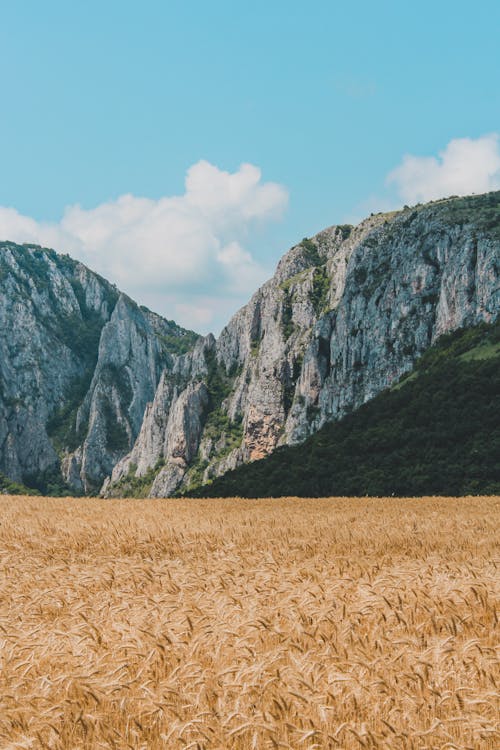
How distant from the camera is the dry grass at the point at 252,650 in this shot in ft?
11.9

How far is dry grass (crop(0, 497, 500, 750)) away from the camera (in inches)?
143

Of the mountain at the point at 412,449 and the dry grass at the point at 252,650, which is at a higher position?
the mountain at the point at 412,449

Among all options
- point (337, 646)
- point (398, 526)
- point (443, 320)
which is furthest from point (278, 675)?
point (443, 320)

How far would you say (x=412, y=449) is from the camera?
71.9 meters

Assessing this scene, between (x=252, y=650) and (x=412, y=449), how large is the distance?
70.8 metres

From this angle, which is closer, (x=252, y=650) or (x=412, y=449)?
(x=252, y=650)

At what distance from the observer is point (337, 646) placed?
5.14 metres

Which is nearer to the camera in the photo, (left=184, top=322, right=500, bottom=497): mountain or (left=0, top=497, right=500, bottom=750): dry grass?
(left=0, top=497, right=500, bottom=750): dry grass

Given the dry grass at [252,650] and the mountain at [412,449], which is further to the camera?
the mountain at [412,449]

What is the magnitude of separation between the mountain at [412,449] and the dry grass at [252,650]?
2045 inches

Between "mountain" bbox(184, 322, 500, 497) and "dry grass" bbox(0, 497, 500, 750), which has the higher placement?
"mountain" bbox(184, 322, 500, 497)

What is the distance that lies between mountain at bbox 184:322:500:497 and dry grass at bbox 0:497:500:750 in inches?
2045

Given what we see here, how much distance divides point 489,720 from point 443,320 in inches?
5421

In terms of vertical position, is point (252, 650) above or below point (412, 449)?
below
